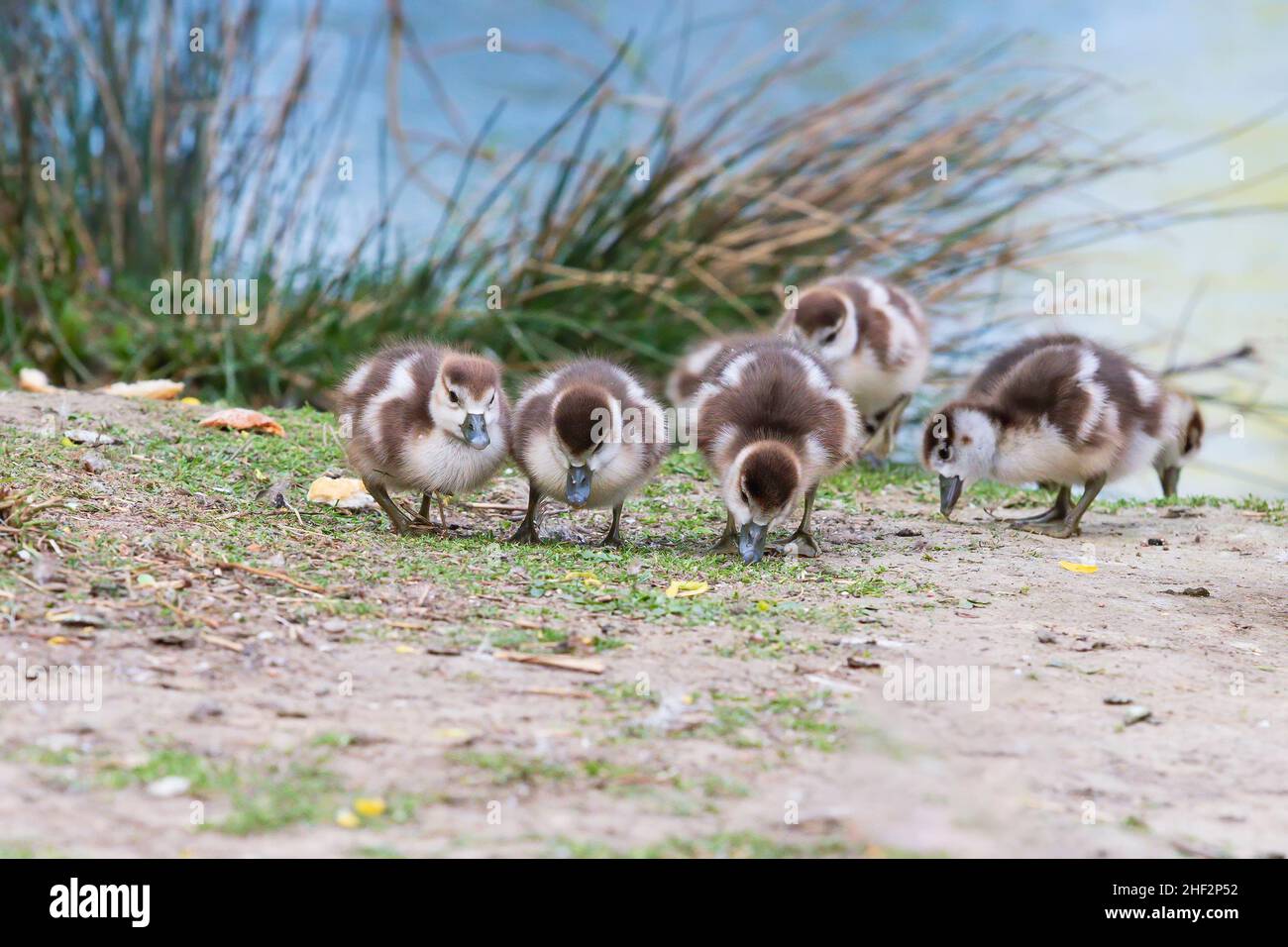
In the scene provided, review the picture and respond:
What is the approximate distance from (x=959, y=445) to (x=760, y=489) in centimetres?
184

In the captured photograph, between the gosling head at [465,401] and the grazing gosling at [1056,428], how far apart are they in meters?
2.45

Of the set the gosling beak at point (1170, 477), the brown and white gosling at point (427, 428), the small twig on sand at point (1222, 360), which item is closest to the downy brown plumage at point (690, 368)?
the brown and white gosling at point (427, 428)

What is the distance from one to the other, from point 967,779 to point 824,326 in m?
5.07

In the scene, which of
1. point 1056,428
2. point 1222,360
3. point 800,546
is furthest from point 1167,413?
point 1222,360

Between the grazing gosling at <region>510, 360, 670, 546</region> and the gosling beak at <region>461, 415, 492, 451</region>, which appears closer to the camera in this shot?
the grazing gosling at <region>510, 360, 670, 546</region>

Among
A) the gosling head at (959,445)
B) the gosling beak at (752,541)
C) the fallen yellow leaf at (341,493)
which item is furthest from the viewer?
the gosling head at (959,445)

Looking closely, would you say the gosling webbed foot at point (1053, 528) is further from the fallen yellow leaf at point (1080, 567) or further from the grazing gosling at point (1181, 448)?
the grazing gosling at point (1181, 448)

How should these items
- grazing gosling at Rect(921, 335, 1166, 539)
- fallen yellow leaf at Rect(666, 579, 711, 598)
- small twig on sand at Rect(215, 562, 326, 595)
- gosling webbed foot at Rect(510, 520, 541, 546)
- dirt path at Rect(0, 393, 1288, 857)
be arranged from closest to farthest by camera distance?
dirt path at Rect(0, 393, 1288, 857) < small twig on sand at Rect(215, 562, 326, 595) < fallen yellow leaf at Rect(666, 579, 711, 598) < gosling webbed foot at Rect(510, 520, 541, 546) < grazing gosling at Rect(921, 335, 1166, 539)

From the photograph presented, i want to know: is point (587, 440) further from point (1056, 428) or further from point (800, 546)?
point (1056, 428)

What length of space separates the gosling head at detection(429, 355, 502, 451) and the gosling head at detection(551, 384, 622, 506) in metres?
0.31

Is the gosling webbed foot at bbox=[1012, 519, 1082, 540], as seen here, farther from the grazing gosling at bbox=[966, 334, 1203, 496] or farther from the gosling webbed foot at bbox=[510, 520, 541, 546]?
the gosling webbed foot at bbox=[510, 520, 541, 546]

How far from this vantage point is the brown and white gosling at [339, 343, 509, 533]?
5.79 meters

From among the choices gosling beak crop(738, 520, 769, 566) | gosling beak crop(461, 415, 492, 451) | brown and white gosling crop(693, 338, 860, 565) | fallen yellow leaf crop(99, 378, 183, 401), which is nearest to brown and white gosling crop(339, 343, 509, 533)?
gosling beak crop(461, 415, 492, 451)

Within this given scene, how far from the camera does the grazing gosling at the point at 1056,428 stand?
6891 millimetres
